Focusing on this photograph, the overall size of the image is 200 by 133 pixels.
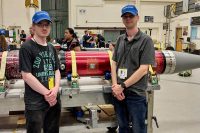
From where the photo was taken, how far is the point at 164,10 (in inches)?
574

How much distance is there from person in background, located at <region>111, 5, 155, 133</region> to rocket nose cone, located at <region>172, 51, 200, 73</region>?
0.87 m

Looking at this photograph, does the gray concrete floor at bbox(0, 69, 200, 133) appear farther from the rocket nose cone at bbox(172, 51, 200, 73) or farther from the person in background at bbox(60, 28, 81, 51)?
the person in background at bbox(60, 28, 81, 51)

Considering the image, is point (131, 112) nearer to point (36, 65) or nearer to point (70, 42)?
point (36, 65)

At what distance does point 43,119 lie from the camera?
1834 mm

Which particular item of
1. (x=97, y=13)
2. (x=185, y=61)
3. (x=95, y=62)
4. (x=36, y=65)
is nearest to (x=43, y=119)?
(x=36, y=65)

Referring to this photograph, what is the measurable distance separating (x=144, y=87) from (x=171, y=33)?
13155 mm

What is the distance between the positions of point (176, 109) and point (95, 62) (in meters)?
1.98

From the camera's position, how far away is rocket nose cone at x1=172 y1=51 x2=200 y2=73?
272cm

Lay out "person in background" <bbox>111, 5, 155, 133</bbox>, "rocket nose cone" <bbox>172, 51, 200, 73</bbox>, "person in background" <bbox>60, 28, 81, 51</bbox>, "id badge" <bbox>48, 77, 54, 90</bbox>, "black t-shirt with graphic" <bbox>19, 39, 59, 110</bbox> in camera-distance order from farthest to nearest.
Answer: "person in background" <bbox>60, 28, 81, 51</bbox> → "rocket nose cone" <bbox>172, 51, 200, 73</bbox> → "person in background" <bbox>111, 5, 155, 133</bbox> → "id badge" <bbox>48, 77, 54, 90</bbox> → "black t-shirt with graphic" <bbox>19, 39, 59, 110</bbox>

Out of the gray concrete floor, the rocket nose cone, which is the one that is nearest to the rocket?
the rocket nose cone

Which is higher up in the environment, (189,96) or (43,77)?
(43,77)

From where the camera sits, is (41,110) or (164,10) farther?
(164,10)

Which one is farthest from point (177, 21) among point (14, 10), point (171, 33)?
point (14, 10)

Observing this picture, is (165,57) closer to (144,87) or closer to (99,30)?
(144,87)
